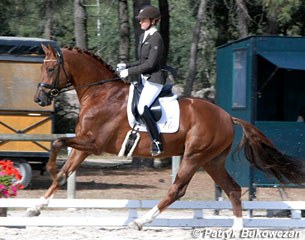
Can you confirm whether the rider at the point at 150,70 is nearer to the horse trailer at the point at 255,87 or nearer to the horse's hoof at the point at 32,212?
the horse's hoof at the point at 32,212

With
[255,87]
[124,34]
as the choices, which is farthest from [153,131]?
[124,34]

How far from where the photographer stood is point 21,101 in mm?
14812

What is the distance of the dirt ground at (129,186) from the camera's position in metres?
14.6

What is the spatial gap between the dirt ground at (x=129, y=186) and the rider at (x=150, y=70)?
10.6 ft

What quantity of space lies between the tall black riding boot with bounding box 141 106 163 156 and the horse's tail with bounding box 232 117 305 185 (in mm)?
1158

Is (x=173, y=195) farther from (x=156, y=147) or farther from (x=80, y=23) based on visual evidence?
(x=80, y=23)

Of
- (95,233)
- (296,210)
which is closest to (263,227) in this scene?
(296,210)

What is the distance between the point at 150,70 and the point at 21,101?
5.73 m

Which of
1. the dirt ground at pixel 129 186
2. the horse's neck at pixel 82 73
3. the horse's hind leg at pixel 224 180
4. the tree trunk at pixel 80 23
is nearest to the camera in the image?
the horse's neck at pixel 82 73

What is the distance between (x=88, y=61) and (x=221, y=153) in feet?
6.97

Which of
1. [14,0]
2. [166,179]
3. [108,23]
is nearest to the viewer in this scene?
[166,179]

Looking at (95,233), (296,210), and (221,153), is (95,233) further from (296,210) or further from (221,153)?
(296,210)

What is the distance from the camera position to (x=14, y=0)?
77.3 feet

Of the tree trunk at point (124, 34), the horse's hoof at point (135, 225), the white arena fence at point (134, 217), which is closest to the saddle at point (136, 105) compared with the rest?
the white arena fence at point (134, 217)
